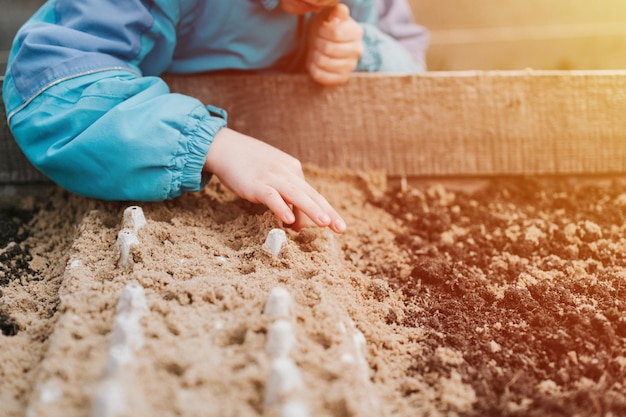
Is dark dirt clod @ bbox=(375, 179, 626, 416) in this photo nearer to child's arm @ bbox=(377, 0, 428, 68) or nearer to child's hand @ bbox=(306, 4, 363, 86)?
child's hand @ bbox=(306, 4, 363, 86)

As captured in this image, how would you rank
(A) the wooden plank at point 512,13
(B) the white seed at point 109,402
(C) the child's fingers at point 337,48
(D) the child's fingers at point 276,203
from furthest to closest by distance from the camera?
(A) the wooden plank at point 512,13 < (C) the child's fingers at point 337,48 < (D) the child's fingers at point 276,203 < (B) the white seed at point 109,402

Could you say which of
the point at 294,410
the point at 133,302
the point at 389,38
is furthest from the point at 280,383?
the point at 389,38

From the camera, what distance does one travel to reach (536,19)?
3.09 metres

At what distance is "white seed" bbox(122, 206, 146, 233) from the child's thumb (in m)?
0.72

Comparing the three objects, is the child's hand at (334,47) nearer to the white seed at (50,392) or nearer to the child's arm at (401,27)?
the child's arm at (401,27)

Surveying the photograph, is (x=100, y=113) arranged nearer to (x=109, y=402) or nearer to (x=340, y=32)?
(x=340, y=32)

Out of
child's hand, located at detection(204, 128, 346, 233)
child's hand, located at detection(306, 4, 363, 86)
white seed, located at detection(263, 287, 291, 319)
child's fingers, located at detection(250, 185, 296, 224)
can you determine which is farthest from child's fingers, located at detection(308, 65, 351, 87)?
white seed, located at detection(263, 287, 291, 319)

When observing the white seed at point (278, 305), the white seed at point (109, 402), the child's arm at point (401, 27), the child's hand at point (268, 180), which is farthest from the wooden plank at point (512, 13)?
the white seed at point (109, 402)

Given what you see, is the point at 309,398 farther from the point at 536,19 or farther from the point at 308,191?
the point at 536,19

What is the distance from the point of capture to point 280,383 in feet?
2.54

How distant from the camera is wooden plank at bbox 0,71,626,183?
1.64m

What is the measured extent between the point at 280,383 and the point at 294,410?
42 millimetres

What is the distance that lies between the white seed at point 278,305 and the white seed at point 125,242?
12.2 inches

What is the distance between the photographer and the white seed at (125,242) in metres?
1.11
